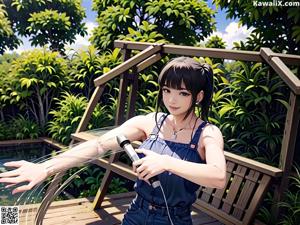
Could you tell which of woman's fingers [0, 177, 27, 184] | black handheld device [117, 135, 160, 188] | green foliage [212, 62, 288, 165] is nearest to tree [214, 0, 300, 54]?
green foliage [212, 62, 288, 165]

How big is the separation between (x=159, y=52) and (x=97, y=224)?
2.18m

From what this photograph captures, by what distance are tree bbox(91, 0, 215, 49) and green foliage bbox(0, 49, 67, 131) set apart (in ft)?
4.07

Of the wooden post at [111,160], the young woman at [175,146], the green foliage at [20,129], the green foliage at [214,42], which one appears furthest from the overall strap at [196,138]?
the green foliage at [214,42]

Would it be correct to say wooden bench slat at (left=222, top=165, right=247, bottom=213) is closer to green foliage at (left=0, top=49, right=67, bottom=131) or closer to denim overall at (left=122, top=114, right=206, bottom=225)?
denim overall at (left=122, top=114, right=206, bottom=225)

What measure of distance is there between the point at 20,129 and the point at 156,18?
4316 mm

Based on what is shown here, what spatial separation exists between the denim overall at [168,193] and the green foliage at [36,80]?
7341mm

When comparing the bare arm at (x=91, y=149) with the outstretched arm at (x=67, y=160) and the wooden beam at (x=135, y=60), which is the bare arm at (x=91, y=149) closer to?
the outstretched arm at (x=67, y=160)

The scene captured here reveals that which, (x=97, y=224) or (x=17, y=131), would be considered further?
(x=17, y=131)

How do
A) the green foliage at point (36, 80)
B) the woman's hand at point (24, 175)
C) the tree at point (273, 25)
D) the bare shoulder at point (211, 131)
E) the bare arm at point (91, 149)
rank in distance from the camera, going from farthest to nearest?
the green foliage at point (36, 80) < the tree at point (273, 25) < the bare shoulder at point (211, 131) < the bare arm at point (91, 149) < the woman's hand at point (24, 175)

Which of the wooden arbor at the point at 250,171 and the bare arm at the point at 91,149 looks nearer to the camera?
the bare arm at the point at 91,149

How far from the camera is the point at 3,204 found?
6.25 ft

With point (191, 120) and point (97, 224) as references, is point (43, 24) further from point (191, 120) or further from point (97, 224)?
point (191, 120)

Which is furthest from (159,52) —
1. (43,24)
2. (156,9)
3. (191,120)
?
(43,24)

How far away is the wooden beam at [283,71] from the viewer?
9.38 ft
